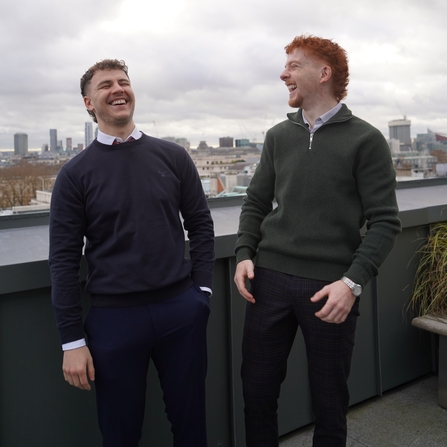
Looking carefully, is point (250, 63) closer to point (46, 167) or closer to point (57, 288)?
point (46, 167)

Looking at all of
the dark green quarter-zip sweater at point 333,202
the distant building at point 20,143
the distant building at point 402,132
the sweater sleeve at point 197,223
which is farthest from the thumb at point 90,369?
the distant building at point 402,132

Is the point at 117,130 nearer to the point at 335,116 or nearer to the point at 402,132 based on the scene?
the point at 335,116

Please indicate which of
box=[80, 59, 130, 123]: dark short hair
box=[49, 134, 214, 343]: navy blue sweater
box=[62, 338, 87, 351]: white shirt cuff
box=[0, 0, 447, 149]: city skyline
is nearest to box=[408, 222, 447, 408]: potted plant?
box=[0, 0, 447, 149]: city skyline

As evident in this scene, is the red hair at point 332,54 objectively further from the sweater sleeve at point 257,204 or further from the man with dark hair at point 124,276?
the man with dark hair at point 124,276

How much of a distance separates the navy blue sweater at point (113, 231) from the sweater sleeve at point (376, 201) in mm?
550

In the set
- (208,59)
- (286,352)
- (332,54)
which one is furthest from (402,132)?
(286,352)

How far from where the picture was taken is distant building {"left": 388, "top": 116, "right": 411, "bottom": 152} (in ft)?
11.8

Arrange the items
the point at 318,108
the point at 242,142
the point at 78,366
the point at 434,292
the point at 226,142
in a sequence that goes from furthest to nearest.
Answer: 1. the point at 226,142
2. the point at 242,142
3. the point at 434,292
4. the point at 318,108
5. the point at 78,366

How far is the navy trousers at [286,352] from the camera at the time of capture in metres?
1.43

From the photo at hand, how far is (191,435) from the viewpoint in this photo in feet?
4.57

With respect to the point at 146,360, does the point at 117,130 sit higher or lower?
higher

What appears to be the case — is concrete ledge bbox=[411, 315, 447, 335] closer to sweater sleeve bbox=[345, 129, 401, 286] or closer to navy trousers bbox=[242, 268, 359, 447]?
navy trousers bbox=[242, 268, 359, 447]

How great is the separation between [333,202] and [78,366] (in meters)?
0.86

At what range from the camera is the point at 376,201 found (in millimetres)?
1368
